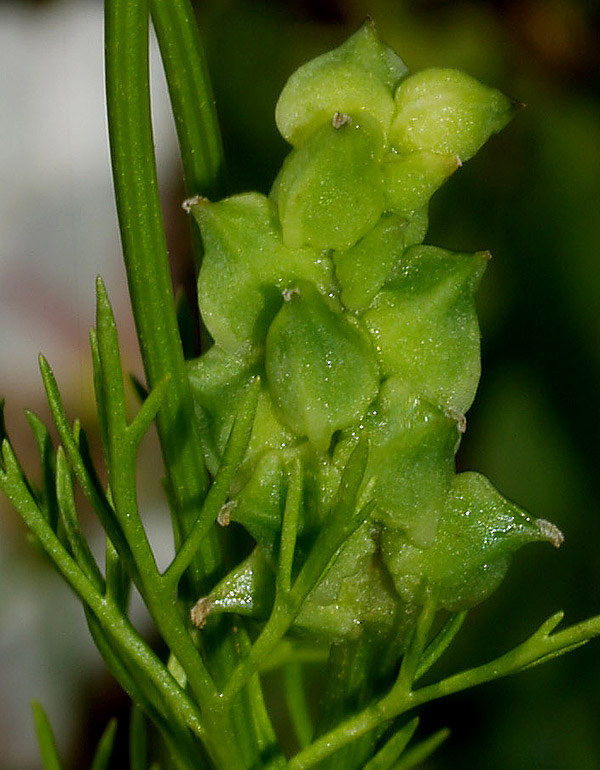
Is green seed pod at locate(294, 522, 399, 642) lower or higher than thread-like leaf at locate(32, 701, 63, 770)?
higher

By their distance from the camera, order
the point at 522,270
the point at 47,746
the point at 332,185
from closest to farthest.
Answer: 1. the point at 332,185
2. the point at 47,746
3. the point at 522,270

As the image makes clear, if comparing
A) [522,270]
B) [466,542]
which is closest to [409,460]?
[466,542]

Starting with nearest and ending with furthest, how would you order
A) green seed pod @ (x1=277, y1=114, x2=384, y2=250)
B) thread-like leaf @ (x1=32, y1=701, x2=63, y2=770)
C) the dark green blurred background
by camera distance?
green seed pod @ (x1=277, y1=114, x2=384, y2=250), thread-like leaf @ (x1=32, y1=701, x2=63, y2=770), the dark green blurred background

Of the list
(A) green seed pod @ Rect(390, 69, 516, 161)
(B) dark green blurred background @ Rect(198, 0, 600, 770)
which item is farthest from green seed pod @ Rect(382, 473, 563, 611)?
(B) dark green blurred background @ Rect(198, 0, 600, 770)

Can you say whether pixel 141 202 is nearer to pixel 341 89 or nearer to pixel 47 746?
pixel 341 89

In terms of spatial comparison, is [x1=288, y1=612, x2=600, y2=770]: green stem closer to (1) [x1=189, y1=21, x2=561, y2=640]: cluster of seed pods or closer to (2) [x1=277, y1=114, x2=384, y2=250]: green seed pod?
(1) [x1=189, y1=21, x2=561, y2=640]: cluster of seed pods

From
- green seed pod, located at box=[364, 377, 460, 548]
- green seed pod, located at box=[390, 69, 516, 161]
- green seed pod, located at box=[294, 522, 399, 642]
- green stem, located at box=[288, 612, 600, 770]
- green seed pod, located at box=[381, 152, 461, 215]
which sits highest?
green seed pod, located at box=[390, 69, 516, 161]

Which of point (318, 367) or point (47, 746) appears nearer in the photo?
point (318, 367)

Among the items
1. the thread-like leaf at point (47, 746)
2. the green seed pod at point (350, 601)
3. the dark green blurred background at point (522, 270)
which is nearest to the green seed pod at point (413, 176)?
the green seed pod at point (350, 601)
